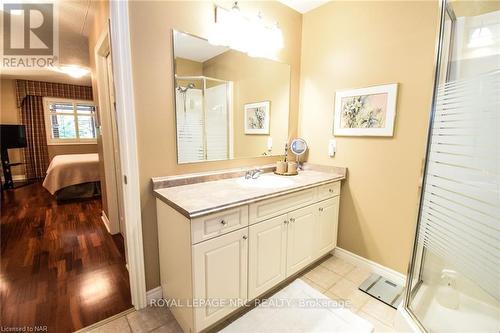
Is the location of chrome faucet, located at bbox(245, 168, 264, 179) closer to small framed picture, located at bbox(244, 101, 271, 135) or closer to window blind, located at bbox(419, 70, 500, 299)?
small framed picture, located at bbox(244, 101, 271, 135)

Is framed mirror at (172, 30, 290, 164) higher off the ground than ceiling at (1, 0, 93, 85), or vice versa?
ceiling at (1, 0, 93, 85)

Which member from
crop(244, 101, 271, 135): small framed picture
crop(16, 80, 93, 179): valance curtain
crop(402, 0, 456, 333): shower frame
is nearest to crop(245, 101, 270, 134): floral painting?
crop(244, 101, 271, 135): small framed picture

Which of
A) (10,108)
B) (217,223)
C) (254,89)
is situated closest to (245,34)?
(254,89)

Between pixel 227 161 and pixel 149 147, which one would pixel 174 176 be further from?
pixel 227 161

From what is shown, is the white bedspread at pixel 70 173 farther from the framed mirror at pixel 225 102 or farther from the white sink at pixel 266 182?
the white sink at pixel 266 182

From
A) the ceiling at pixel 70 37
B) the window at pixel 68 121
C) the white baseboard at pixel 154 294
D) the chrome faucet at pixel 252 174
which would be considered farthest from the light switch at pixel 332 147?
the window at pixel 68 121

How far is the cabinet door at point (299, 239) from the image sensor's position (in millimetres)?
1739

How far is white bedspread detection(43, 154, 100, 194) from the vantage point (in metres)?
3.84

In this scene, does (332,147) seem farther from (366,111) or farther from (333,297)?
(333,297)

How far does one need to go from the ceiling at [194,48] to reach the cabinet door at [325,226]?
150 centimetres

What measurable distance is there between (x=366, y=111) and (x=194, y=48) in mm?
1503

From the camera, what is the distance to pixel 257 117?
7.38 feet

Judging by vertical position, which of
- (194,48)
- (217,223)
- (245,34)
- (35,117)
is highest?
(245,34)

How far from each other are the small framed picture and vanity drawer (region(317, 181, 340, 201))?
79cm
